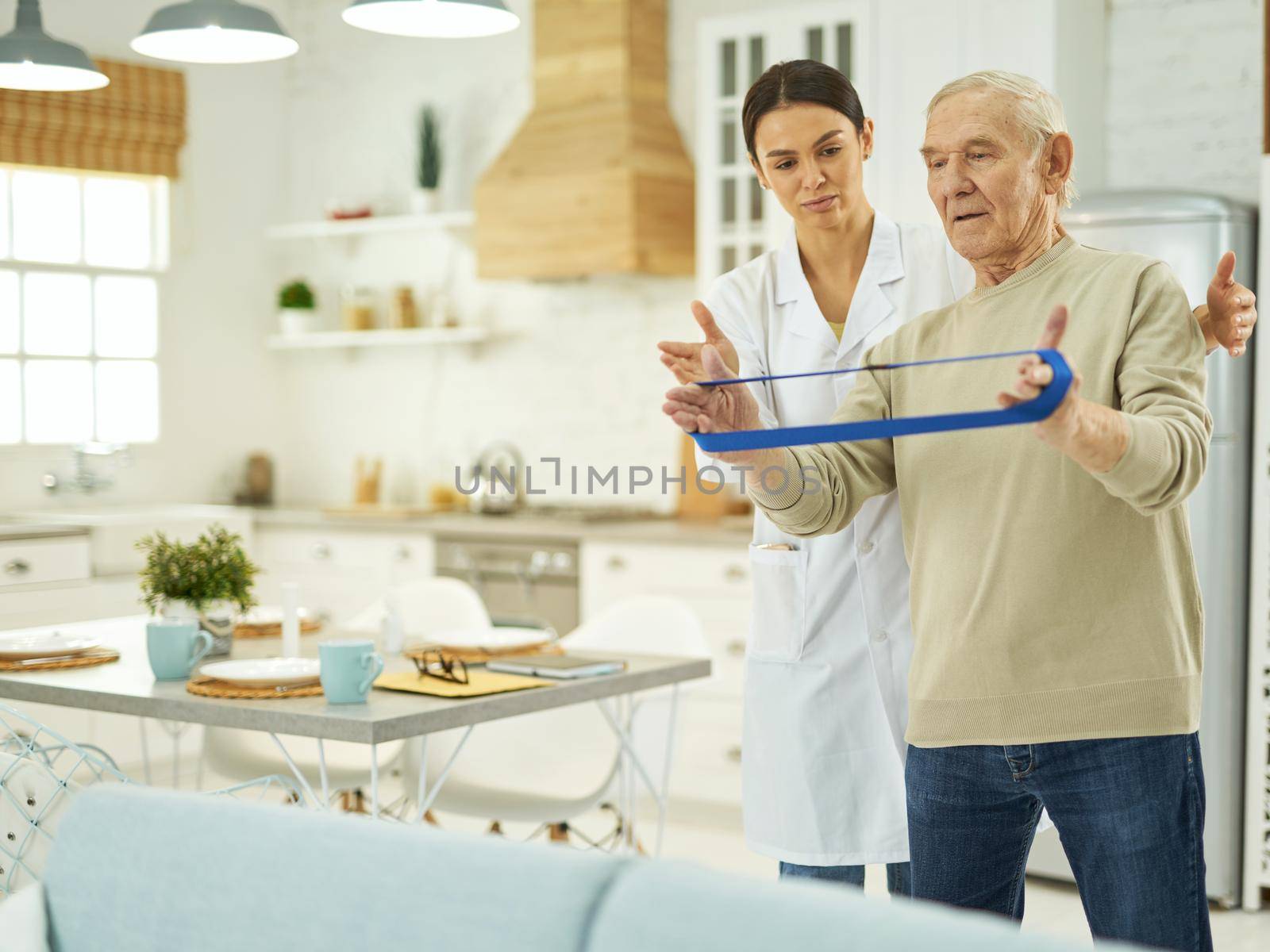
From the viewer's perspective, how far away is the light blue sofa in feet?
3.76

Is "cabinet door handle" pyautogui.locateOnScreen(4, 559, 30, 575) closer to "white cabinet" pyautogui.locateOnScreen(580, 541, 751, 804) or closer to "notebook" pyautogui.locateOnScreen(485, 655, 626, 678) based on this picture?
"white cabinet" pyautogui.locateOnScreen(580, 541, 751, 804)

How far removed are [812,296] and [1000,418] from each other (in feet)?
2.95

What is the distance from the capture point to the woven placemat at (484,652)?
9.81 ft

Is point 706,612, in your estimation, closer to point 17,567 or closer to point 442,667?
point 442,667

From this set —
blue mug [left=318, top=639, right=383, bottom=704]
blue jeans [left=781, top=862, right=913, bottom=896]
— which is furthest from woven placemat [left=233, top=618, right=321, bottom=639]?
blue jeans [left=781, top=862, right=913, bottom=896]

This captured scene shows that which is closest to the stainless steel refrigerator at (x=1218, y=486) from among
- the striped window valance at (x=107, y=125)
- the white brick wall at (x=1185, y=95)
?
the white brick wall at (x=1185, y=95)

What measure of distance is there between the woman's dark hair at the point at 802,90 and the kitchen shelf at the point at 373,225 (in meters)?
3.50

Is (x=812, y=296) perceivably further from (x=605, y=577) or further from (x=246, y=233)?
(x=246, y=233)

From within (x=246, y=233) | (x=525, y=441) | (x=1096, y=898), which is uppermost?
(x=246, y=233)

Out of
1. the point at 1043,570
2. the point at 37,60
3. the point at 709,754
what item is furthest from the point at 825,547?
the point at 709,754

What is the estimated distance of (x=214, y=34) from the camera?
127 inches

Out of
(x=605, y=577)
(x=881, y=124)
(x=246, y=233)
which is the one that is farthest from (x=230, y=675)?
(x=246, y=233)

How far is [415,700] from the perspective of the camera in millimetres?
2539

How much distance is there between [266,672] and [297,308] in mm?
3820
